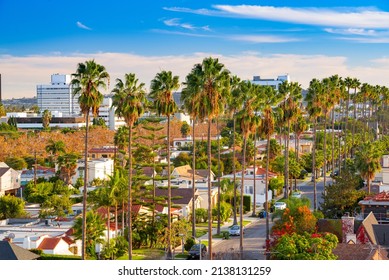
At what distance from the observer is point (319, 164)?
3558 inches

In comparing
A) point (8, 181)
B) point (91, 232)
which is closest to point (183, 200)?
point (91, 232)

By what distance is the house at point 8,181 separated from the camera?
232 feet

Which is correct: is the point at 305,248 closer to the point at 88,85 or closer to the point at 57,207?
the point at 88,85

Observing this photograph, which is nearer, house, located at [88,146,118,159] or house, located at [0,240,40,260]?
A: house, located at [0,240,40,260]

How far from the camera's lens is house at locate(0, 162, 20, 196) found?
2781 inches

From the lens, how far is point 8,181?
7169cm

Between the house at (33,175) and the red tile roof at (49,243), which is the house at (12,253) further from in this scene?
the house at (33,175)

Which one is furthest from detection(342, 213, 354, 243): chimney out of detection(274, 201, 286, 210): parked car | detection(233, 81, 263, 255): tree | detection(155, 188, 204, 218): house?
detection(274, 201, 286, 210): parked car

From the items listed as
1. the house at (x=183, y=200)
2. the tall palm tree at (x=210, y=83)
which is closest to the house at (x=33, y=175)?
the house at (x=183, y=200)

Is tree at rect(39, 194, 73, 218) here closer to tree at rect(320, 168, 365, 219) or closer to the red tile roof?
the red tile roof

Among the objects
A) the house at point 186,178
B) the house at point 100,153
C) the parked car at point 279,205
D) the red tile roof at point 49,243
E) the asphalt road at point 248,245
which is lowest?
the asphalt road at point 248,245

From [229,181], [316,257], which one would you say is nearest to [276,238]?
[316,257]

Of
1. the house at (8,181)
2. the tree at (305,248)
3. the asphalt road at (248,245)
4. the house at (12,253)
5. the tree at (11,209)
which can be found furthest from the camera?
the house at (8,181)

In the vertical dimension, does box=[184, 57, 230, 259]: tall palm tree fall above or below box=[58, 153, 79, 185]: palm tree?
above
